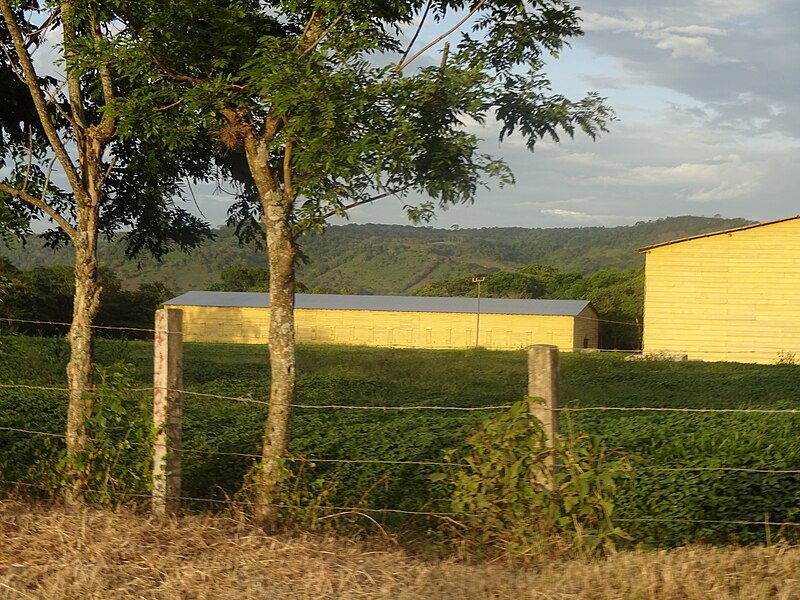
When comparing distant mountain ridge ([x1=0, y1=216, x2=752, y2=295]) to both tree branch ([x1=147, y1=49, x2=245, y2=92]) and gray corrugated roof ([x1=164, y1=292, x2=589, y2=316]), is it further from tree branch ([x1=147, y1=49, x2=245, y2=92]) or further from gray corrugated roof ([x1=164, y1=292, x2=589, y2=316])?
tree branch ([x1=147, y1=49, x2=245, y2=92])

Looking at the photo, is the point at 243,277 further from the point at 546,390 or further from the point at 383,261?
the point at 383,261

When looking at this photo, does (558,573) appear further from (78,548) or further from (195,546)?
(78,548)

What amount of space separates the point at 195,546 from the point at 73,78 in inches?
197

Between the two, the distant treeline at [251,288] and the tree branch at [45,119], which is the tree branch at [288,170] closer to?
the tree branch at [45,119]

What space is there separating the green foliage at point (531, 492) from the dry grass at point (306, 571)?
33cm

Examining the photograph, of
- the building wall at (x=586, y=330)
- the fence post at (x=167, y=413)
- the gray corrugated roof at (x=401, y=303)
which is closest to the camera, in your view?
the fence post at (x=167, y=413)

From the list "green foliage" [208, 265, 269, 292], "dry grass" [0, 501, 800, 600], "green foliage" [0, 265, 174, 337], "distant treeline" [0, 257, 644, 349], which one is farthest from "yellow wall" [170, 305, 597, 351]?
"dry grass" [0, 501, 800, 600]

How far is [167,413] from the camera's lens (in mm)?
6473

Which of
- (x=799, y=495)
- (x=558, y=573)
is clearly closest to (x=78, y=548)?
(x=558, y=573)

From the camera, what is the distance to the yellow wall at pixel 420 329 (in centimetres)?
4509

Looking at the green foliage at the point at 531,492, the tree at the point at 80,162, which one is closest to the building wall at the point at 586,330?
the tree at the point at 80,162

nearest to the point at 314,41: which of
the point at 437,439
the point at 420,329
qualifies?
the point at 437,439

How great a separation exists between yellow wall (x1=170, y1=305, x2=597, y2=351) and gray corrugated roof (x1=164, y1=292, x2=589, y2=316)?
0.36 metres

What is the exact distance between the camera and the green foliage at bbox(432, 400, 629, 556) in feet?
18.4
